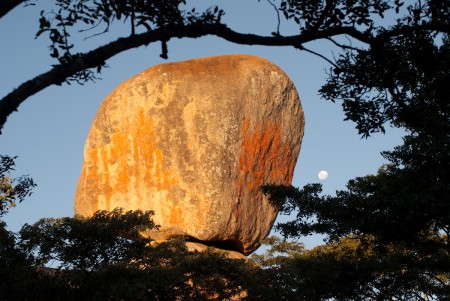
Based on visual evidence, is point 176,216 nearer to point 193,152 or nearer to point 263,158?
point 193,152

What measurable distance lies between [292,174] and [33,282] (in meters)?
12.0

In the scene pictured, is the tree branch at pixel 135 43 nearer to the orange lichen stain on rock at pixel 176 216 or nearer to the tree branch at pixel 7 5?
the tree branch at pixel 7 5

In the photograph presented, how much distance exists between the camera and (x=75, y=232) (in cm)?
1327

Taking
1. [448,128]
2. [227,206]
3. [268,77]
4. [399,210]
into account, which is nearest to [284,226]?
[399,210]

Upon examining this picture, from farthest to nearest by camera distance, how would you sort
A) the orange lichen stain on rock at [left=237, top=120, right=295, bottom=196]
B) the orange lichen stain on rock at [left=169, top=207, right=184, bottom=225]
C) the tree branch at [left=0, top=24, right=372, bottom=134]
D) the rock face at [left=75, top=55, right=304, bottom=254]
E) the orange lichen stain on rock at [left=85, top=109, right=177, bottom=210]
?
the orange lichen stain on rock at [left=237, top=120, right=295, bottom=196] → the orange lichen stain on rock at [left=85, top=109, right=177, bottom=210] → the rock face at [left=75, top=55, right=304, bottom=254] → the orange lichen stain on rock at [left=169, top=207, right=184, bottom=225] → the tree branch at [left=0, top=24, right=372, bottom=134]

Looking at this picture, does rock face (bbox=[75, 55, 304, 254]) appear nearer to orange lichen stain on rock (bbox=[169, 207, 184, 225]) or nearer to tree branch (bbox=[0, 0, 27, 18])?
orange lichen stain on rock (bbox=[169, 207, 184, 225])

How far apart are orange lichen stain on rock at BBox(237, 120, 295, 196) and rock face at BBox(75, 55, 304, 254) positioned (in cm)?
3

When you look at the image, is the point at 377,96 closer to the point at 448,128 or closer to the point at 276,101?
the point at 448,128

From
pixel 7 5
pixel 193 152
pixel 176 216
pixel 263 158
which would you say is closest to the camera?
pixel 7 5

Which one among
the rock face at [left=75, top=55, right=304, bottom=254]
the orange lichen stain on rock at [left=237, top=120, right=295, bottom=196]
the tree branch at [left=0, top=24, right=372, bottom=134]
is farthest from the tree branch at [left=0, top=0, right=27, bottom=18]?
the orange lichen stain on rock at [left=237, top=120, right=295, bottom=196]

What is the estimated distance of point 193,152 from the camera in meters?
21.2

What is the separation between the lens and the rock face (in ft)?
68.8

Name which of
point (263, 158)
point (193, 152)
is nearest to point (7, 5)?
point (193, 152)

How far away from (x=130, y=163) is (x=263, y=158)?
160 inches
